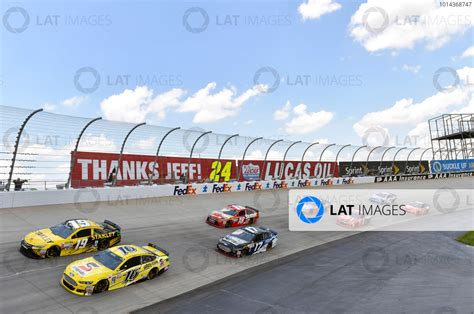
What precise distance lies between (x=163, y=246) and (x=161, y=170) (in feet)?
40.7

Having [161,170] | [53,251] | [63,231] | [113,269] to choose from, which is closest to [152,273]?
[113,269]

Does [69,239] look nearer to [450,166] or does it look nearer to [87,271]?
[87,271]

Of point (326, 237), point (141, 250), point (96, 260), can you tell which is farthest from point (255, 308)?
point (326, 237)

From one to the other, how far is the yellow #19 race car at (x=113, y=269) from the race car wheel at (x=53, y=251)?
1.86m

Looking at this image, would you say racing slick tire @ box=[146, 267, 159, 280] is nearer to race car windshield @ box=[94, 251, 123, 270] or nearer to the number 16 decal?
the number 16 decal

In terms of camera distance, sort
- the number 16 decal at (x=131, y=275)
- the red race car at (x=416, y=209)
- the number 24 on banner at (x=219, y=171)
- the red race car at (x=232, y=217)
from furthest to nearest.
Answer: the number 24 on banner at (x=219, y=171) < the red race car at (x=416, y=209) < the red race car at (x=232, y=217) < the number 16 decal at (x=131, y=275)

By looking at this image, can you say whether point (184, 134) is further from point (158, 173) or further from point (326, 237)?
point (326, 237)

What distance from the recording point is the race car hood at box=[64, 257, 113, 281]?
9.31 metres

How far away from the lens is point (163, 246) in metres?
14.0

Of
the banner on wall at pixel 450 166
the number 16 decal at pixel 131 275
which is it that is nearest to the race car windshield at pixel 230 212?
the number 16 decal at pixel 131 275

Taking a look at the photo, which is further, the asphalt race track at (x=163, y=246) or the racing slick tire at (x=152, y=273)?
the racing slick tire at (x=152, y=273)

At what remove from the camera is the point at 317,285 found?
11188 millimetres

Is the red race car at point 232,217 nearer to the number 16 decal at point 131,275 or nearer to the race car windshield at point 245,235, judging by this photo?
the race car windshield at point 245,235

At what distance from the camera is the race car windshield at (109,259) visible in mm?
9941
